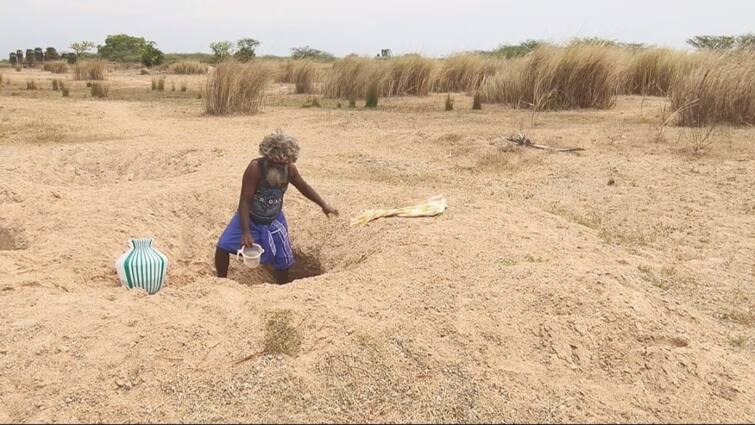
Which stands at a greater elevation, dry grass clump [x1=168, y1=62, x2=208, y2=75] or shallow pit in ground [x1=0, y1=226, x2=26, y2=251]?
dry grass clump [x1=168, y1=62, x2=208, y2=75]

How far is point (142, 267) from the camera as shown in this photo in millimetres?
3299

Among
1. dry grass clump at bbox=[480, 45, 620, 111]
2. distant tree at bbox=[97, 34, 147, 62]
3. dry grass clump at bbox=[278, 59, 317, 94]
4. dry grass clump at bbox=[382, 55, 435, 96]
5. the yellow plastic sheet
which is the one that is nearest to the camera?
the yellow plastic sheet

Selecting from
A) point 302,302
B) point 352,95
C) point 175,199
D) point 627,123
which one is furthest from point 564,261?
point 352,95

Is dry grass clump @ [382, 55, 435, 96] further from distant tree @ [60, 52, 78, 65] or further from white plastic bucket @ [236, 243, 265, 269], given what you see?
distant tree @ [60, 52, 78, 65]

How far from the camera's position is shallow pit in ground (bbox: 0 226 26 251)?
4.05 meters

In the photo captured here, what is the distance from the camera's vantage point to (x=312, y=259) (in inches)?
175

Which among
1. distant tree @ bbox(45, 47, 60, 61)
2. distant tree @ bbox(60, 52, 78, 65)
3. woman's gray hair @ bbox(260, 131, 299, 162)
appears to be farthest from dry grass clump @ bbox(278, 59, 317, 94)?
distant tree @ bbox(45, 47, 60, 61)

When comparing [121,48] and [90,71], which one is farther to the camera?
[121,48]

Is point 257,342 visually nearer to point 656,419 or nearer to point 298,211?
point 656,419

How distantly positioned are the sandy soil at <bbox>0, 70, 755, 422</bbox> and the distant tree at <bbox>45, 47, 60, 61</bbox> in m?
31.2

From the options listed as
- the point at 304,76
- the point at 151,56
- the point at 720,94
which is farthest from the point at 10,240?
the point at 151,56

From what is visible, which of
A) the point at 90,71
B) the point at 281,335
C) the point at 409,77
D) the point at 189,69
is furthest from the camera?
A: the point at 189,69

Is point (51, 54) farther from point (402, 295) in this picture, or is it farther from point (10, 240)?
point (402, 295)

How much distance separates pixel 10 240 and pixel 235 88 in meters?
6.40
